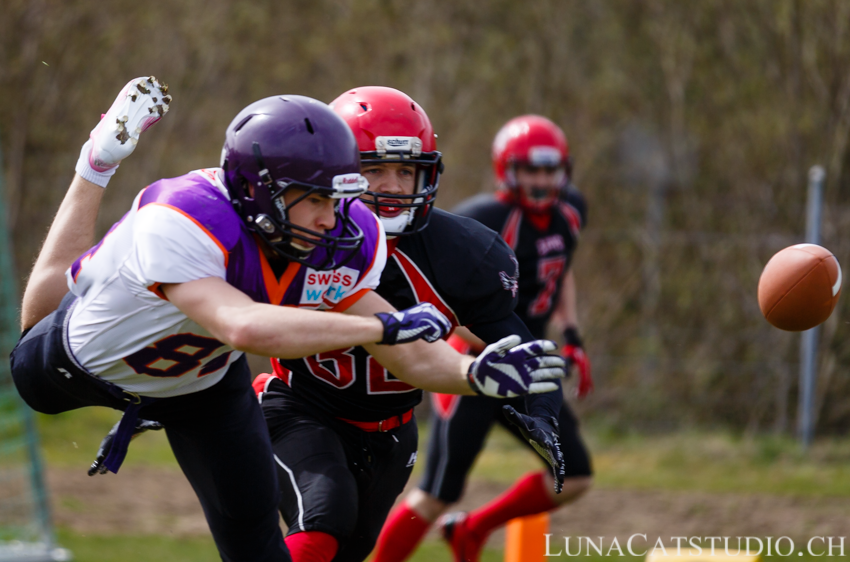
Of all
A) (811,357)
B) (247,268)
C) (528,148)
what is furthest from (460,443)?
(811,357)

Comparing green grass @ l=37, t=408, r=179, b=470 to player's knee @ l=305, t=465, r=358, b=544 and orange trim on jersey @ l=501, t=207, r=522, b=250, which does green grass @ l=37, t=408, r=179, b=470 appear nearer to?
orange trim on jersey @ l=501, t=207, r=522, b=250

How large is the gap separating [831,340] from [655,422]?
1624 mm

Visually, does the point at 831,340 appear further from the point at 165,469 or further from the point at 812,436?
the point at 165,469

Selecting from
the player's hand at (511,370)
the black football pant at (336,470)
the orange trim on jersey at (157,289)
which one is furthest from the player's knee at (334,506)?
the orange trim on jersey at (157,289)

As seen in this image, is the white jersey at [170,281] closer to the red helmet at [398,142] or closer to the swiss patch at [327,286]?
the swiss patch at [327,286]

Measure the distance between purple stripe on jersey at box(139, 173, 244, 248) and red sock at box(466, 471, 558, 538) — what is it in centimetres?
274

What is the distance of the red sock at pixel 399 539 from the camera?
4426 millimetres

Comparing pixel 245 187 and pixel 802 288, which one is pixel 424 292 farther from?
pixel 802 288

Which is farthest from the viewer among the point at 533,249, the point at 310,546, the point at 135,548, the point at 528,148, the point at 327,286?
the point at 528,148

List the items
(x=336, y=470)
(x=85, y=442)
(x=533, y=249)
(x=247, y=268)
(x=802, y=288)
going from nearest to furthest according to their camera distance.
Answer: (x=247, y=268)
(x=336, y=470)
(x=802, y=288)
(x=533, y=249)
(x=85, y=442)

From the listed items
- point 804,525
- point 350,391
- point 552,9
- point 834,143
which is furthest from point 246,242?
point 552,9

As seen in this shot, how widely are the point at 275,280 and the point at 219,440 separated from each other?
0.62m

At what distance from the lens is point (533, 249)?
17.2ft

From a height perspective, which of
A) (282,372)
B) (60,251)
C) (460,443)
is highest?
(60,251)
